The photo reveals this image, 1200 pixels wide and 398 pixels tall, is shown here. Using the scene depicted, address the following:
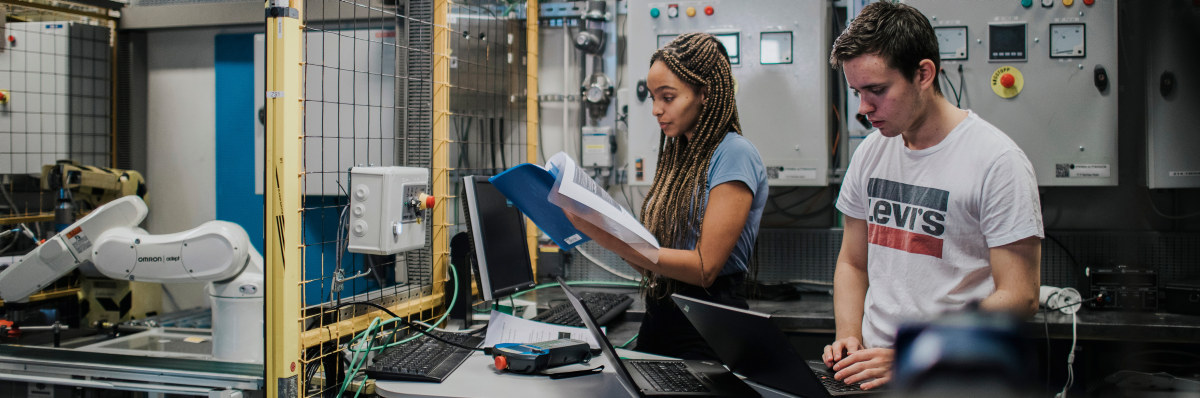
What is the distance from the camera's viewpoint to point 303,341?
1.63 meters

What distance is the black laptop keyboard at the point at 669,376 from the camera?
145 cm

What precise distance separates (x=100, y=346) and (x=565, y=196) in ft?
6.27

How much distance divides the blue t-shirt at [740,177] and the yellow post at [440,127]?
34.2 inches

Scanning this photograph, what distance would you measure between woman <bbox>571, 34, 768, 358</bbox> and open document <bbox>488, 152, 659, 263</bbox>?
11 cm

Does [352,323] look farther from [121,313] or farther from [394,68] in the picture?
[121,313]

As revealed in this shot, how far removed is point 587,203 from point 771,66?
1652 mm

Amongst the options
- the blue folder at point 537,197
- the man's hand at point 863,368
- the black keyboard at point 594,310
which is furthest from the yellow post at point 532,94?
the man's hand at point 863,368

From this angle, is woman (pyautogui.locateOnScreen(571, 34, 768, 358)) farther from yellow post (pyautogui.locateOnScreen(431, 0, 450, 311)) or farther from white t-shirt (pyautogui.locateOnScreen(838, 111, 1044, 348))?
yellow post (pyautogui.locateOnScreen(431, 0, 450, 311))

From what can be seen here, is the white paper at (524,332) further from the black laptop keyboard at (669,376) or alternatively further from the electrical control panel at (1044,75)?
the electrical control panel at (1044,75)

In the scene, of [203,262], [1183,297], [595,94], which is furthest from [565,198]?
[1183,297]

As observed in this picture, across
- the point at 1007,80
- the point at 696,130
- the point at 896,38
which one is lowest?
the point at 696,130

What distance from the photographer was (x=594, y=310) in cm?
239

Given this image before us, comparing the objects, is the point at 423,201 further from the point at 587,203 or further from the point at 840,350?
the point at 840,350

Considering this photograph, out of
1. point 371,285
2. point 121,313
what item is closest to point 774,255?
point 371,285
